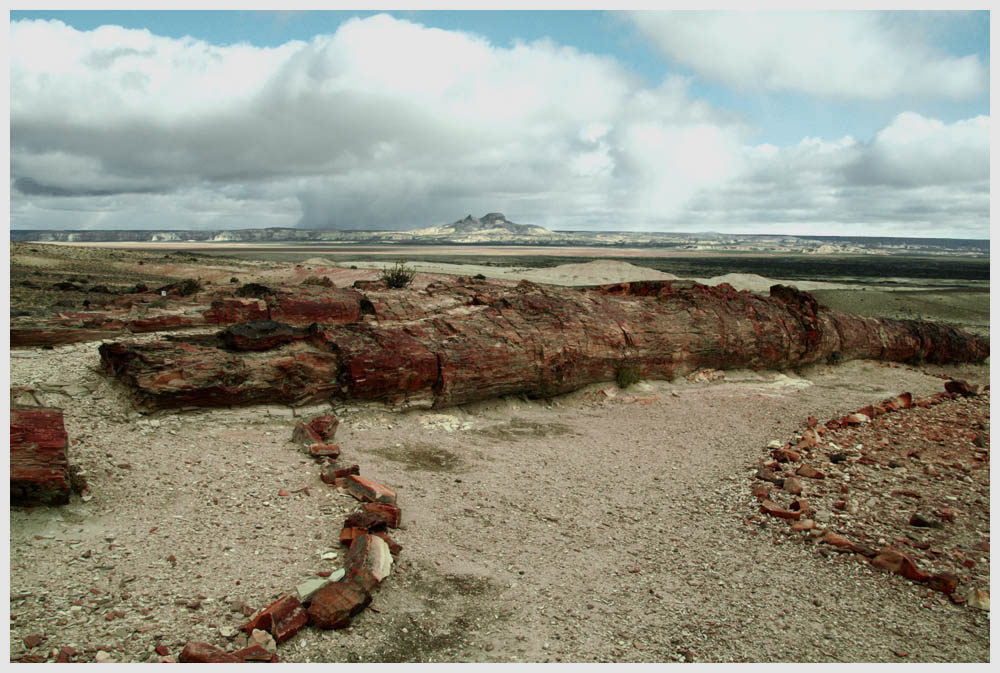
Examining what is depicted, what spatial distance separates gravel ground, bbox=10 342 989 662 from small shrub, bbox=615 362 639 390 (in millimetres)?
2966

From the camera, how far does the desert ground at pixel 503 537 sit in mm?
3750

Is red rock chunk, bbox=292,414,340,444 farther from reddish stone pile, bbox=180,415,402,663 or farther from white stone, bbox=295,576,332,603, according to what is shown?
white stone, bbox=295,576,332,603

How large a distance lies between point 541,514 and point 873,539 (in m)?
2.95

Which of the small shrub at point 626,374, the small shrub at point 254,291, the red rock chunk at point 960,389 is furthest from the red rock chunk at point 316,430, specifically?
the red rock chunk at point 960,389

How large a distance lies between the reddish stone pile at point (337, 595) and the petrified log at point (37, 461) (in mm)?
2321

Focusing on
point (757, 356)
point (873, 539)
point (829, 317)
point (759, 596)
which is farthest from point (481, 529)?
point (829, 317)

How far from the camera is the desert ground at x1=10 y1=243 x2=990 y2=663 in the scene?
3750 mm

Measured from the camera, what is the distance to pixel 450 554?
489 cm

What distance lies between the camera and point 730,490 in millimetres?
6473

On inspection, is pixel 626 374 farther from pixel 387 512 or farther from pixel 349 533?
pixel 349 533

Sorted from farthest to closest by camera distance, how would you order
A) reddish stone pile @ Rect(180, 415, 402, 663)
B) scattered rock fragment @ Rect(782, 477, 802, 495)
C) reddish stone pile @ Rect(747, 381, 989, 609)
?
scattered rock fragment @ Rect(782, 477, 802, 495), reddish stone pile @ Rect(747, 381, 989, 609), reddish stone pile @ Rect(180, 415, 402, 663)

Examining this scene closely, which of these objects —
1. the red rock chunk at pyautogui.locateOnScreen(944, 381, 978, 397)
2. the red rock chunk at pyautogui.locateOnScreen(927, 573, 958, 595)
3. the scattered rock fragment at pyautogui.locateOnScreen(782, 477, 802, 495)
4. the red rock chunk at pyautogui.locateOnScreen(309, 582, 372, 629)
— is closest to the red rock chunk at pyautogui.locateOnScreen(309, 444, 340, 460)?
the red rock chunk at pyautogui.locateOnScreen(309, 582, 372, 629)

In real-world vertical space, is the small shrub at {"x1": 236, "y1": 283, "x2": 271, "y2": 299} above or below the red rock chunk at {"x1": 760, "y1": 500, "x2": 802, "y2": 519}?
above

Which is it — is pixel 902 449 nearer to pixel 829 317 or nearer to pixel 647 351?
pixel 647 351
